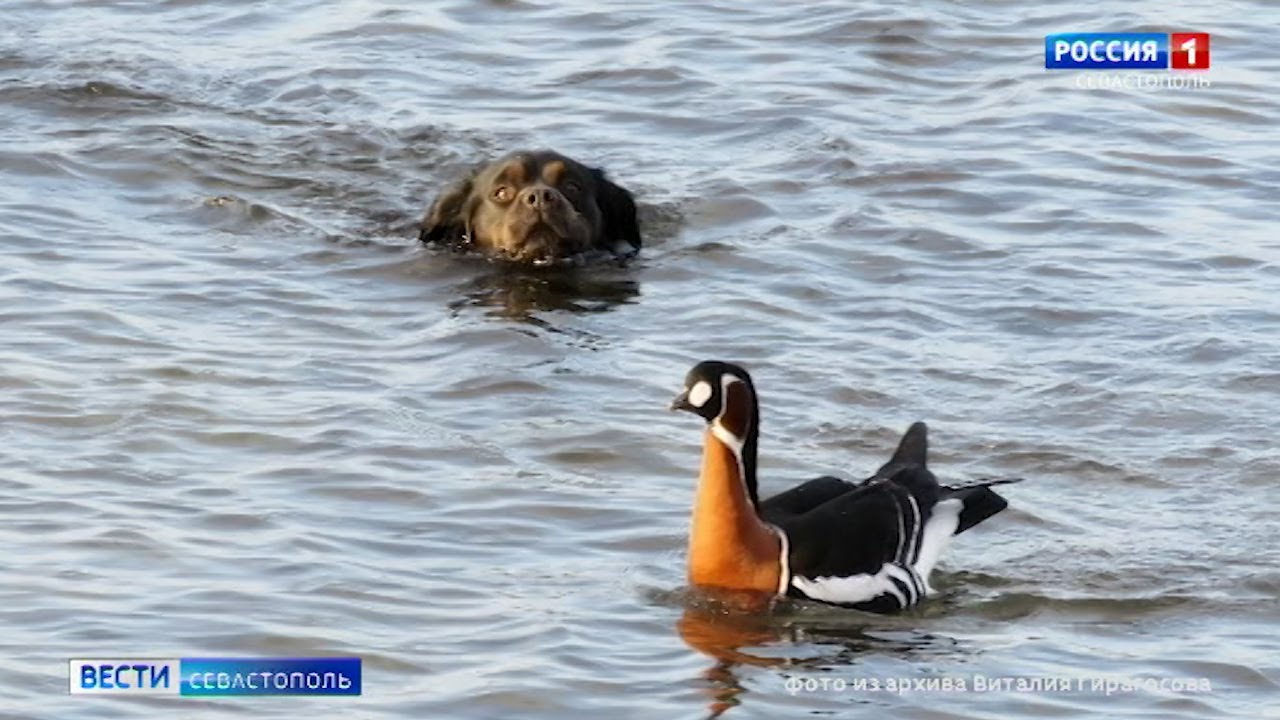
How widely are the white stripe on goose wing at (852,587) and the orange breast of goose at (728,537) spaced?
0.10 meters

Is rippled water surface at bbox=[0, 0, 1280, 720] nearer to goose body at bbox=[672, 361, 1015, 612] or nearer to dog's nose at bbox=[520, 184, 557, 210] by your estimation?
goose body at bbox=[672, 361, 1015, 612]

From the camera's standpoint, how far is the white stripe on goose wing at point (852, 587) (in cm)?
952

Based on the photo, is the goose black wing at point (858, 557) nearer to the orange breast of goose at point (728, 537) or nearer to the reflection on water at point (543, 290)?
the orange breast of goose at point (728, 537)

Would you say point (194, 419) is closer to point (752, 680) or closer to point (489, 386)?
point (489, 386)

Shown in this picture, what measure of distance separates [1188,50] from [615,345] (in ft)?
21.1

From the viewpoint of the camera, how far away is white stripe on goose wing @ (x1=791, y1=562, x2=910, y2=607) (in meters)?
9.52

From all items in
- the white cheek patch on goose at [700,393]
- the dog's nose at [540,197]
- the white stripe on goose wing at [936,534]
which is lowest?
the white stripe on goose wing at [936,534]

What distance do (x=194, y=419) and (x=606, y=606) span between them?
2281mm

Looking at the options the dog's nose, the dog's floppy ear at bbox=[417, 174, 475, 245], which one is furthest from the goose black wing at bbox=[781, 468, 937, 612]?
the dog's floppy ear at bbox=[417, 174, 475, 245]

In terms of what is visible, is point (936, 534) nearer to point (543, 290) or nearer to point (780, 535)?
point (780, 535)

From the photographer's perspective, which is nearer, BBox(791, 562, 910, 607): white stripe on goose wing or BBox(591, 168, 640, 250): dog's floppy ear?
BBox(791, 562, 910, 607): white stripe on goose wing

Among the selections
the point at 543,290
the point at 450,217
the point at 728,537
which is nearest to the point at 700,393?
the point at 728,537

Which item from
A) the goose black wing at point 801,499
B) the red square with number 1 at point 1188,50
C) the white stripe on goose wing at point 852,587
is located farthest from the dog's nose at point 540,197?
the red square with number 1 at point 1188,50

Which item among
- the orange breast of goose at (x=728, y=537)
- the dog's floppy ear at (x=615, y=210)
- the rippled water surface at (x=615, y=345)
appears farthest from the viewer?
the dog's floppy ear at (x=615, y=210)
